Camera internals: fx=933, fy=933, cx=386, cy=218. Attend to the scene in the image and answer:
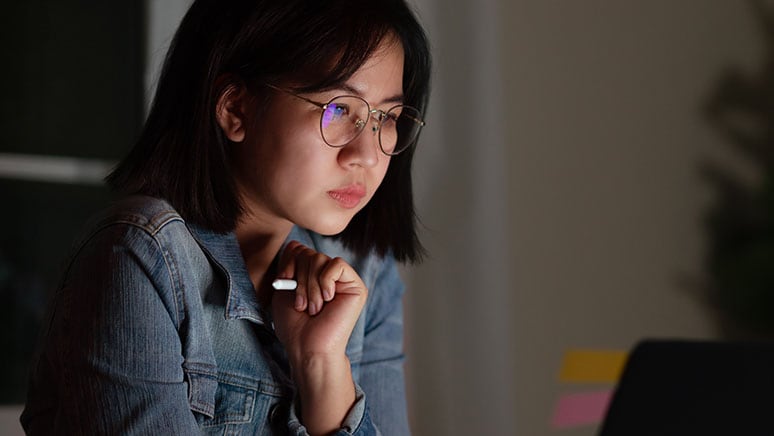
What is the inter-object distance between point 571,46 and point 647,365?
2215 millimetres

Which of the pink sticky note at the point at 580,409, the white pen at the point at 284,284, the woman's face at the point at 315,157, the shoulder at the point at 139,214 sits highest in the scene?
the woman's face at the point at 315,157

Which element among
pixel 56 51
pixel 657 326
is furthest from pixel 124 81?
pixel 657 326

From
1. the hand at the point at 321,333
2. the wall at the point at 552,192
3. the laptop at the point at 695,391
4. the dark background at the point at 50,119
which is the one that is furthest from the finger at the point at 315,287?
the dark background at the point at 50,119

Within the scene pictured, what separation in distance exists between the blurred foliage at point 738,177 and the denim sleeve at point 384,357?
2.08 meters

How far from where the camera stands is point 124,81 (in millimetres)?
2162

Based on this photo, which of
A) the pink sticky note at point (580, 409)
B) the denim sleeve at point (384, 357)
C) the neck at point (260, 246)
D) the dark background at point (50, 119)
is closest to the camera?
the neck at point (260, 246)

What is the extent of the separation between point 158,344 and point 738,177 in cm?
299

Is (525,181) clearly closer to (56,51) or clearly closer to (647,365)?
(56,51)

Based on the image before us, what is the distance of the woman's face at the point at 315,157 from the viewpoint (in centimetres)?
113

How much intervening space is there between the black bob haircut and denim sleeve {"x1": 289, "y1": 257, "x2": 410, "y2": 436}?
316 millimetres

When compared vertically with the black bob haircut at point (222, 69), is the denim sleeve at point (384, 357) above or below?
below

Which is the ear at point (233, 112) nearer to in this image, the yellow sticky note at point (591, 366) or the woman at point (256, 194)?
the woman at point (256, 194)

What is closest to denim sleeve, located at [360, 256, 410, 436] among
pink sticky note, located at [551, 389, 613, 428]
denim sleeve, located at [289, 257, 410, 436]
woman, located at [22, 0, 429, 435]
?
denim sleeve, located at [289, 257, 410, 436]

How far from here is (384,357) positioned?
4.62 ft
